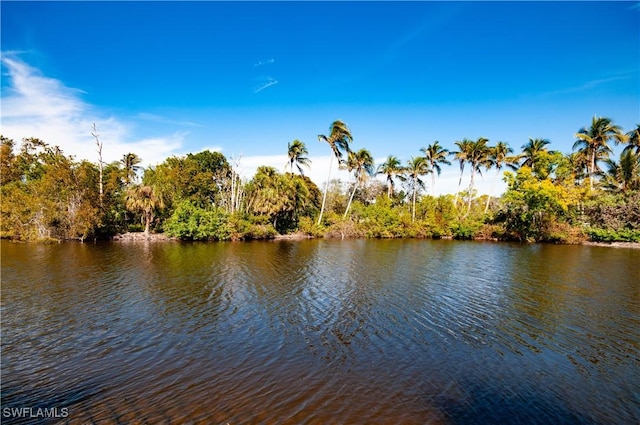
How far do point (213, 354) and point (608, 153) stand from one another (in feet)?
189

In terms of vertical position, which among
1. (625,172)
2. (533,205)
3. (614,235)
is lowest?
(614,235)

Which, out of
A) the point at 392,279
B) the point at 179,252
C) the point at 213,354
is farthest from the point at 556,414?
the point at 179,252

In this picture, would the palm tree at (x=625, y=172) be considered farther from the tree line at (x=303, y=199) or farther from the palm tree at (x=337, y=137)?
the palm tree at (x=337, y=137)

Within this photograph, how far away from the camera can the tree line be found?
113ft

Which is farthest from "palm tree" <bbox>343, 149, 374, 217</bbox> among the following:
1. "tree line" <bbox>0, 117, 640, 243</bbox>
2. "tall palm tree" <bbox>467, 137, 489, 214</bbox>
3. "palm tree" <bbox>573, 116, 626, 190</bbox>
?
"palm tree" <bbox>573, 116, 626, 190</bbox>

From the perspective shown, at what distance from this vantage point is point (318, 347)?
9984mm

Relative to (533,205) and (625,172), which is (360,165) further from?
(625,172)

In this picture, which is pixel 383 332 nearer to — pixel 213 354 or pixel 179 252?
pixel 213 354

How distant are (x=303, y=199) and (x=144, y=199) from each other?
2074 cm

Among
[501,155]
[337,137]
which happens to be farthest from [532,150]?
[337,137]

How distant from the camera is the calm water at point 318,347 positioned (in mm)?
6953

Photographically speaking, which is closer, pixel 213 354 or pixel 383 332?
pixel 213 354

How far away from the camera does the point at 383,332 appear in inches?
444

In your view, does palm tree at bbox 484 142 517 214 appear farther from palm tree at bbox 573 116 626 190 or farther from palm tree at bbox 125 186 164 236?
palm tree at bbox 125 186 164 236
